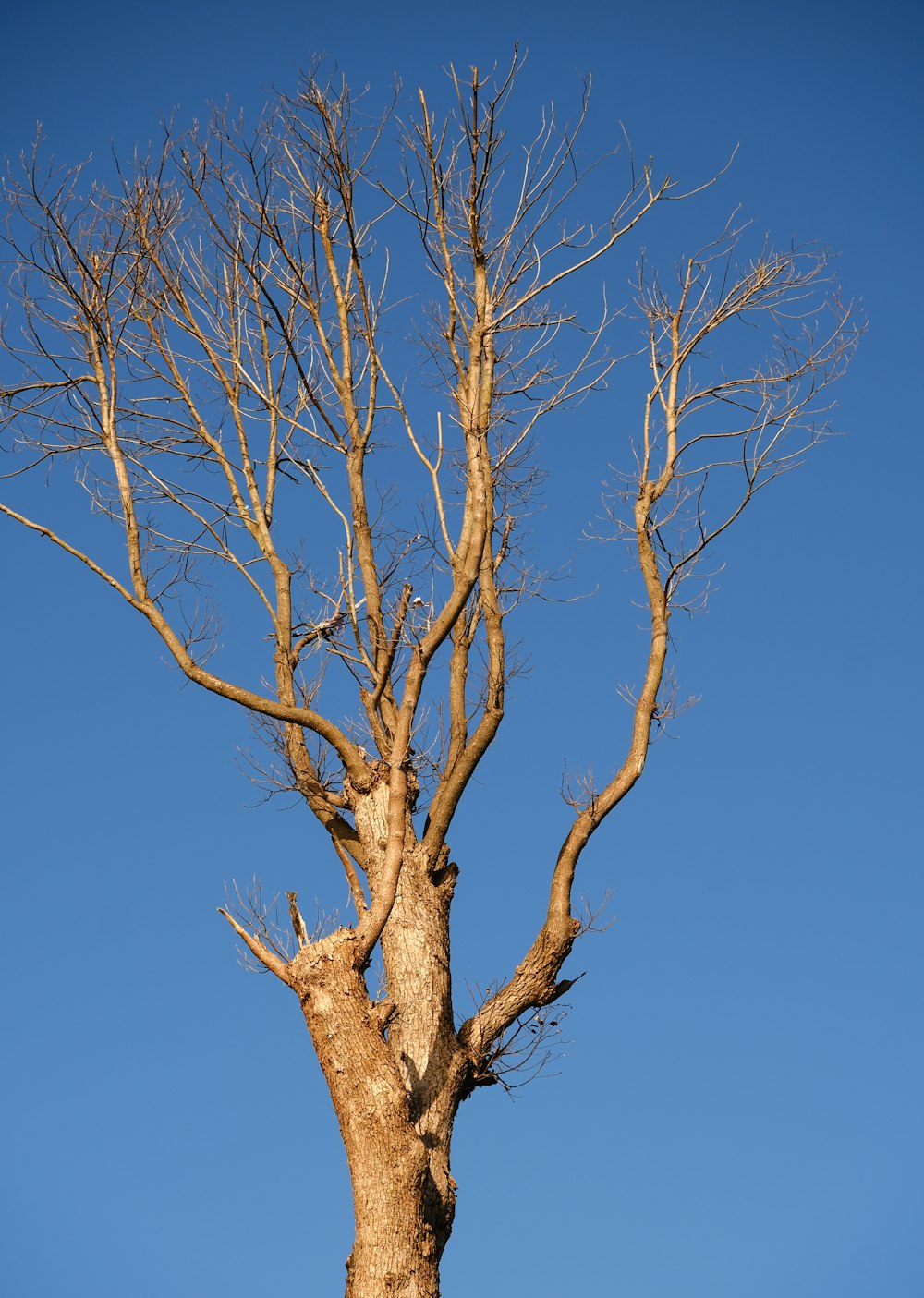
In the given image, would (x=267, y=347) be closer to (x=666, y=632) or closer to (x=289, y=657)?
(x=289, y=657)

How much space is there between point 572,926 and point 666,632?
152 centimetres

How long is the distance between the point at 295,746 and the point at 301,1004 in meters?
1.44

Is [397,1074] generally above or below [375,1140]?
above

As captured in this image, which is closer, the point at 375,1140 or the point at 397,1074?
the point at 375,1140

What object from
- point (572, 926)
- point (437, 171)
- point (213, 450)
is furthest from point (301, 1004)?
point (437, 171)

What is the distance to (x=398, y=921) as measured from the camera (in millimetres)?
5289

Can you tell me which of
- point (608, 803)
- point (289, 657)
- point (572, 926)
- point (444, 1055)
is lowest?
point (444, 1055)

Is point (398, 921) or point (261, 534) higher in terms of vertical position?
point (261, 534)

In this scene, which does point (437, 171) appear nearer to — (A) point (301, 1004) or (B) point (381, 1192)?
(A) point (301, 1004)

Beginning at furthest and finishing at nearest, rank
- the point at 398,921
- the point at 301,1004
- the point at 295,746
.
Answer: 1. the point at 295,746
2. the point at 398,921
3. the point at 301,1004

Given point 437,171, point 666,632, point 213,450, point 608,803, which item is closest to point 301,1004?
point 608,803

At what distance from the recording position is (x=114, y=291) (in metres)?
6.05

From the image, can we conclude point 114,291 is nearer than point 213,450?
Yes

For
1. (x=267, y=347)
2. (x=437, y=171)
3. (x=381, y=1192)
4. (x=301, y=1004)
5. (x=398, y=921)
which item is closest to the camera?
(x=381, y=1192)
